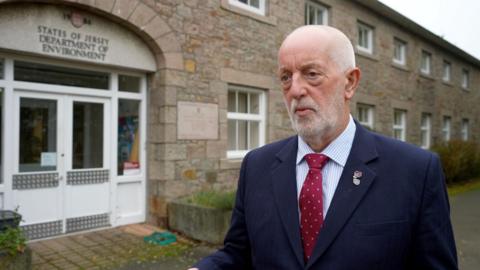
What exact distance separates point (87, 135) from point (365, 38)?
9657 mm

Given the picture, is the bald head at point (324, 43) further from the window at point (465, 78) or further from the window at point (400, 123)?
the window at point (465, 78)

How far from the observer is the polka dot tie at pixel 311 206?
4.99ft

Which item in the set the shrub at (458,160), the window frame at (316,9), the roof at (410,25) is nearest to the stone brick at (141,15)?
the window frame at (316,9)

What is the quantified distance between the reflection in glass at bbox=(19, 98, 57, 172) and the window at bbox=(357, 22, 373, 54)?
961cm

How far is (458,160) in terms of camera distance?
496 inches

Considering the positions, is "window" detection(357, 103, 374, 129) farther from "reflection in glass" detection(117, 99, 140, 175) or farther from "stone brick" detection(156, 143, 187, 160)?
"reflection in glass" detection(117, 99, 140, 175)

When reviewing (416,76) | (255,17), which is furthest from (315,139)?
(416,76)

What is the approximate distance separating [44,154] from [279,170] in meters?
5.06

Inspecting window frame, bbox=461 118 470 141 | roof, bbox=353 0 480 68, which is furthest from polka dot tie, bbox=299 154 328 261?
window frame, bbox=461 118 470 141

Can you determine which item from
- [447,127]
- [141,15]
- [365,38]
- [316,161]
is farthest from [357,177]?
[447,127]

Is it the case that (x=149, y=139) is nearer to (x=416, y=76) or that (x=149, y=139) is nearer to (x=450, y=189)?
(x=450, y=189)

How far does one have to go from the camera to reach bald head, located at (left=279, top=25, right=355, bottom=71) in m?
1.56

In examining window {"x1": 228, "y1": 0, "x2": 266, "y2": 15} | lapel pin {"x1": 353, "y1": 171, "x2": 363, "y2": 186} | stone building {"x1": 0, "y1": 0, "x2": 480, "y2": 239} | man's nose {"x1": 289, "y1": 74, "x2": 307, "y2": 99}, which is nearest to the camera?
lapel pin {"x1": 353, "y1": 171, "x2": 363, "y2": 186}

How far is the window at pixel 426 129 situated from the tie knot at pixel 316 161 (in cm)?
1600
